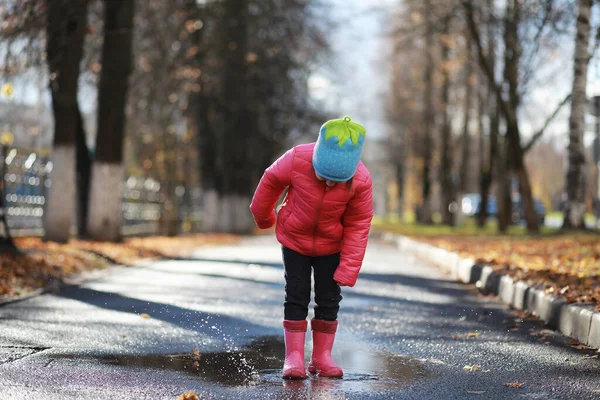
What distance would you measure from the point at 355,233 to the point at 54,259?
29.9ft

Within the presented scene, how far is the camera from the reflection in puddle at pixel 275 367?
5.75 meters

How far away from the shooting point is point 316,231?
245 inches

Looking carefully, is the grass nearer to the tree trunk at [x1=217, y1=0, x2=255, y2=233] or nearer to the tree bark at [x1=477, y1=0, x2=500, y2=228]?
the tree bark at [x1=477, y1=0, x2=500, y2=228]

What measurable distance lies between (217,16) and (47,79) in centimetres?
952

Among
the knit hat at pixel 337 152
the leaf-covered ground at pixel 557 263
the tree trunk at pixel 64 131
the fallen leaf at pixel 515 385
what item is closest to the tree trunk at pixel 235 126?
the tree trunk at pixel 64 131

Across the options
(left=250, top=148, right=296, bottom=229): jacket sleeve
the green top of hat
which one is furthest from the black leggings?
the green top of hat

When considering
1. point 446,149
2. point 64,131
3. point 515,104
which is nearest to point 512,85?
point 515,104

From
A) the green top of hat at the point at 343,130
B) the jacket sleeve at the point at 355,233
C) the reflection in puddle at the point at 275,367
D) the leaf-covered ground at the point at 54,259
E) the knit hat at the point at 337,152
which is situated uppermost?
the green top of hat at the point at 343,130

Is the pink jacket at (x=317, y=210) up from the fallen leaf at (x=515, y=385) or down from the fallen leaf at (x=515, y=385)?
up

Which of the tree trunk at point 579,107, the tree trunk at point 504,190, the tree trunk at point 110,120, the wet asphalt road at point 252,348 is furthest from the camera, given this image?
the tree trunk at point 504,190

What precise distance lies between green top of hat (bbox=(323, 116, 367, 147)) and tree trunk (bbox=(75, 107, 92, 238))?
1703cm

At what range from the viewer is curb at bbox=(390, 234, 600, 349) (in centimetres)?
778

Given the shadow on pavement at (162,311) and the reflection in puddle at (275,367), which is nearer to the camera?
the reflection in puddle at (275,367)

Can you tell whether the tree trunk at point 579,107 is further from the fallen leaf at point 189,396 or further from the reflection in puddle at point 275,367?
the fallen leaf at point 189,396
